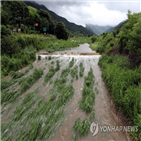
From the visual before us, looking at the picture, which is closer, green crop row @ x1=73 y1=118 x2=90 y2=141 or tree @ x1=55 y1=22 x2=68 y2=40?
green crop row @ x1=73 y1=118 x2=90 y2=141

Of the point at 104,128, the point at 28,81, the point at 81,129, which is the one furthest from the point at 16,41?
the point at 104,128

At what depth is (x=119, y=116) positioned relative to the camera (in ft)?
13.1

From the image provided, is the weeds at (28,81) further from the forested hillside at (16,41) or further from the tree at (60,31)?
the tree at (60,31)

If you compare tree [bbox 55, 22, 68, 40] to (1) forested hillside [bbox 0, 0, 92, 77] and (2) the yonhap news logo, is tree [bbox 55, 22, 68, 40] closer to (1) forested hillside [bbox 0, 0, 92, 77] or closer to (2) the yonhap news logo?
(1) forested hillside [bbox 0, 0, 92, 77]

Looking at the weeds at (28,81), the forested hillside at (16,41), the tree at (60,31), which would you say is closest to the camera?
the weeds at (28,81)

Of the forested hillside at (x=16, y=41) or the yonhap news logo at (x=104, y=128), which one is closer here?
the yonhap news logo at (x=104, y=128)

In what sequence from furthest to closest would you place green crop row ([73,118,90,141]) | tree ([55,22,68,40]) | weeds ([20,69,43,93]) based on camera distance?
tree ([55,22,68,40]) < weeds ([20,69,43,93]) < green crop row ([73,118,90,141])

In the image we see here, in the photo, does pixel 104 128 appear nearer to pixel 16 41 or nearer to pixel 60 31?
pixel 16 41

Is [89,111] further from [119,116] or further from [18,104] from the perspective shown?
[18,104]

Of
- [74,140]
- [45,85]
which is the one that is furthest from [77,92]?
[74,140]

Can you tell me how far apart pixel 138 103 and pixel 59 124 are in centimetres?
280

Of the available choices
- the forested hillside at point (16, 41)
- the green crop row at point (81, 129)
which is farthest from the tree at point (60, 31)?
the green crop row at point (81, 129)

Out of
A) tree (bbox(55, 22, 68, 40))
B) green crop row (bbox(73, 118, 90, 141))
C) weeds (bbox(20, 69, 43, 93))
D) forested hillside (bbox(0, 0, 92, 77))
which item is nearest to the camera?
green crop row (bbox(73, 118, 90, 141))

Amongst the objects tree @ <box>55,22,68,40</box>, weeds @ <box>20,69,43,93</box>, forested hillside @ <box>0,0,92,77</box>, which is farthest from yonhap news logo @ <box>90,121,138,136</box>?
tree @ <box>55,22,68,40</box>
